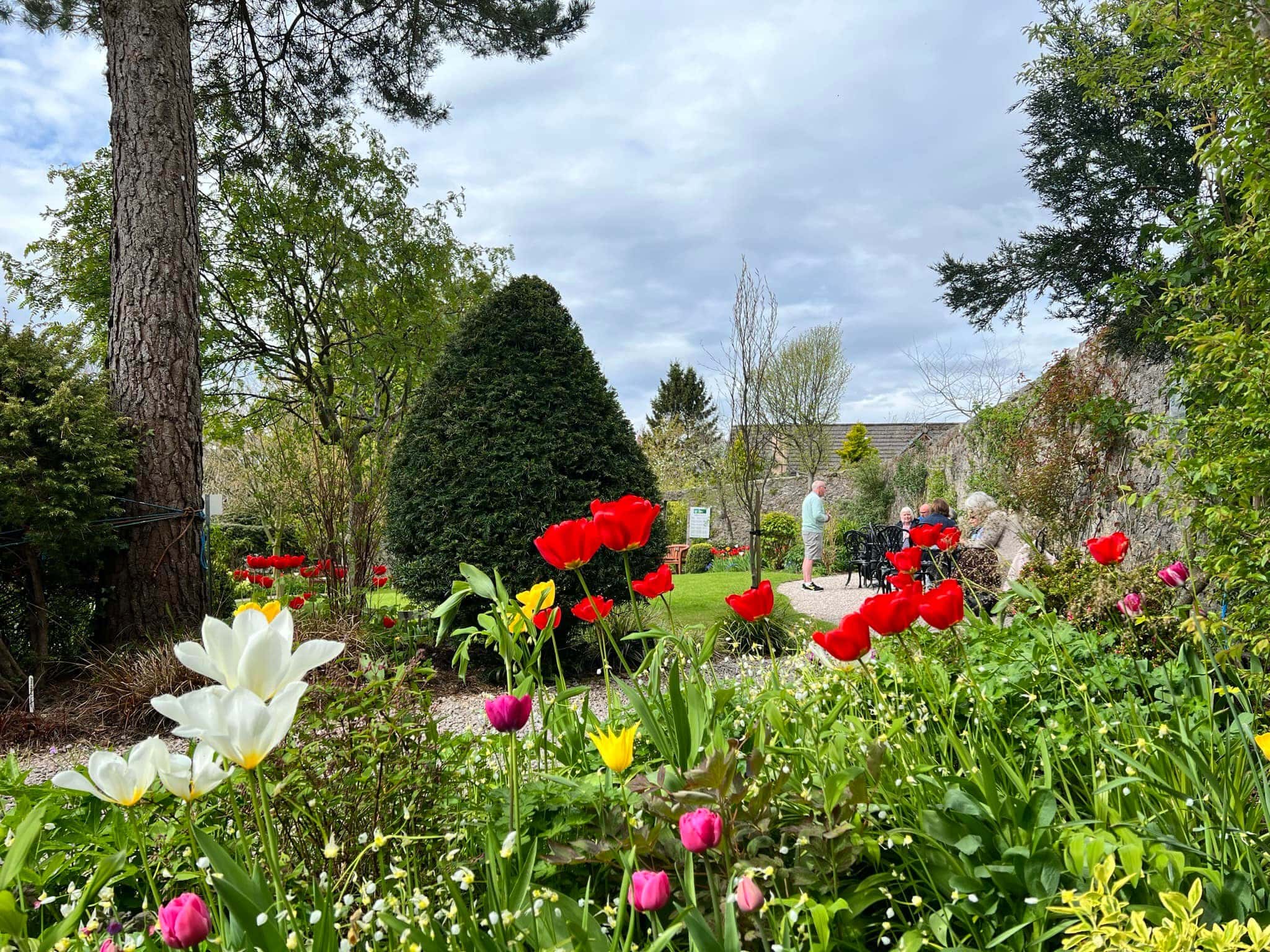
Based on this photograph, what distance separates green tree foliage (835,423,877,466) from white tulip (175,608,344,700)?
841 inches

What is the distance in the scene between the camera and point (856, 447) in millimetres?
22422

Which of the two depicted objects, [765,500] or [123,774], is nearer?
[123,774]

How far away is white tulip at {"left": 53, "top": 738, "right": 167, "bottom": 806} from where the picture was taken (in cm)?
82

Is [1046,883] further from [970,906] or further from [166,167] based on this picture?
[166,167]

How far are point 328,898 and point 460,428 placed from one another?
4.04 m

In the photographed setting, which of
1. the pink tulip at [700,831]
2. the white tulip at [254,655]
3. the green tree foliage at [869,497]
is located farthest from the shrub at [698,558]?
the white tulip at [254,655]

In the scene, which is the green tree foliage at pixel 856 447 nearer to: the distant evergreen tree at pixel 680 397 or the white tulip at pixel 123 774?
the distant evergreen tree at pixel 680 397

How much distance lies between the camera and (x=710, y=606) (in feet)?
26.2

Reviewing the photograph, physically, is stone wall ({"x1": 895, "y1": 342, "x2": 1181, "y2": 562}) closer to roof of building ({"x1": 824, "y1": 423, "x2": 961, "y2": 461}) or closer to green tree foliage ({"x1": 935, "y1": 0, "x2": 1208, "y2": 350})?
Result: green tree foliage ({"x1": 935, "y1": 0, "x2": 1208, "y2": 350})

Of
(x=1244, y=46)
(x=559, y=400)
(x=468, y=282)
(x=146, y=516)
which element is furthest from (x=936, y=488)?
(x=146, y=516)

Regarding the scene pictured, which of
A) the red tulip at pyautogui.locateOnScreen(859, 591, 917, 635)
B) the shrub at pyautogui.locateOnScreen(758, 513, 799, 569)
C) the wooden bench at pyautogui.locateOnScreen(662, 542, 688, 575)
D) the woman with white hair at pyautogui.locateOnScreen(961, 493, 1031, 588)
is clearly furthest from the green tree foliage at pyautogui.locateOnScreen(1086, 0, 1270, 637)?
the shrub at pyautogui.locateOnScreen(758, 513, 799, 569)

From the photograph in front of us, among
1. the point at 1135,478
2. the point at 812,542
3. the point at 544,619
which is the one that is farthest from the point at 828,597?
the point at 544,619

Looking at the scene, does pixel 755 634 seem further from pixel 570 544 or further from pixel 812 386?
pixel 812 386

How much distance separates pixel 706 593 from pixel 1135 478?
4.90 meters
